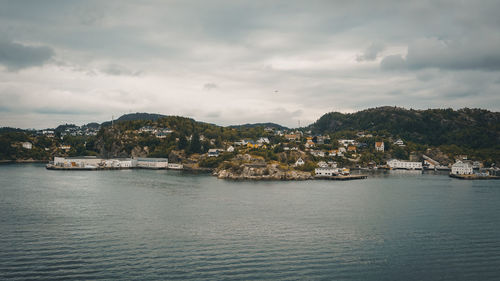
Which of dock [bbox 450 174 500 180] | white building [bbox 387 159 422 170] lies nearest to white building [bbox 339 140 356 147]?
white building [bbox 387 159 422 170]

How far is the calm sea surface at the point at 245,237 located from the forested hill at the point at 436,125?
204ft

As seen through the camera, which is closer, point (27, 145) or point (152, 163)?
point (152, 163)

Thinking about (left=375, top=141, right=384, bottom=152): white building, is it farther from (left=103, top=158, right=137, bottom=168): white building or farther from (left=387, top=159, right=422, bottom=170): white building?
(left=103, top=158, right=137, bottom=168): white building

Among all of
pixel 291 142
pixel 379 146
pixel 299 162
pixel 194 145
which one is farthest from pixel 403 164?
pixel 194 145

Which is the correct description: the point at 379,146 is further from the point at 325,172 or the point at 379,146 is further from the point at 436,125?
the point at 325,172

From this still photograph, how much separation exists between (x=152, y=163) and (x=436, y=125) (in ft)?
245

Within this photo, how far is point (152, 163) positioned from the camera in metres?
65.1

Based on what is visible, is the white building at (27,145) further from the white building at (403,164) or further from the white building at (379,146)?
the white building at (403,164)

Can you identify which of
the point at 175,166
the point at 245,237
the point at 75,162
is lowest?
the point at 245,237

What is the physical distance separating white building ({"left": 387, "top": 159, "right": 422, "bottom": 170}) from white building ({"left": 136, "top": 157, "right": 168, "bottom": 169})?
42.6m

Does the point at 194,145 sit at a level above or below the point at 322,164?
above

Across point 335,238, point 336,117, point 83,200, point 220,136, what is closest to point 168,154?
point 220,136

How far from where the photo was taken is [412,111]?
10475cm

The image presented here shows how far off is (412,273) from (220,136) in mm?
66747
